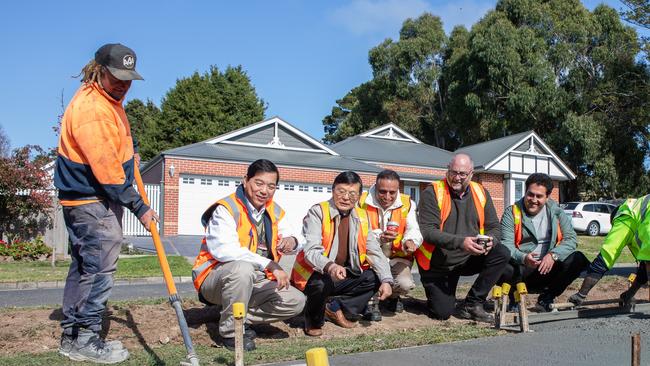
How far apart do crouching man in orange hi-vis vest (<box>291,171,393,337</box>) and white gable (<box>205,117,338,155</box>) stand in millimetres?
20679

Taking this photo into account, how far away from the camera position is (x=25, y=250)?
53.4 ft

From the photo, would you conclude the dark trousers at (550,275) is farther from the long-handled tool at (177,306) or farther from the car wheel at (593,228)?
the car wheel at (593,228)

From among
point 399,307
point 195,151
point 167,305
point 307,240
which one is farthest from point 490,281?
point 195,151

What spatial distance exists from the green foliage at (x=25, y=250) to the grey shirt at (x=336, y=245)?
12851mm

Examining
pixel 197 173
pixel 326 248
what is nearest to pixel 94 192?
pixel 326 248

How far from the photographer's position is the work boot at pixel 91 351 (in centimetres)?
443

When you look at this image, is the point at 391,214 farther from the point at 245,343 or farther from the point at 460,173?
the point at 245,343

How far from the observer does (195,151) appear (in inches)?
936

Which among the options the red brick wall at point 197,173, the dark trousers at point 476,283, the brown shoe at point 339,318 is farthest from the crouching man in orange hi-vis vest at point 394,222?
the red brick wall at point 197,173

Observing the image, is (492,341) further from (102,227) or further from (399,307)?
(102,227)

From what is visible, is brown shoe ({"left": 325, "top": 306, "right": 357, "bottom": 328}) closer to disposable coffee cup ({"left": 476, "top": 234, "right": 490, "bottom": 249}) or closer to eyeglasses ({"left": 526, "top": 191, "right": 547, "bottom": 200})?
disposable coffee cup ({"left": 476, "top": 234, "right": 490, "bottom": 249})

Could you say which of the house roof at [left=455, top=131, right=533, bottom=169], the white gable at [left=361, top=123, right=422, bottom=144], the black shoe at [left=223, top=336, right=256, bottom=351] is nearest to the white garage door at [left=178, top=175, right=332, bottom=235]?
the white gable at [left=361, top=123, right=422, bottom=144]

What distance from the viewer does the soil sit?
5.01 m

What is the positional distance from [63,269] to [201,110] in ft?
98.3
